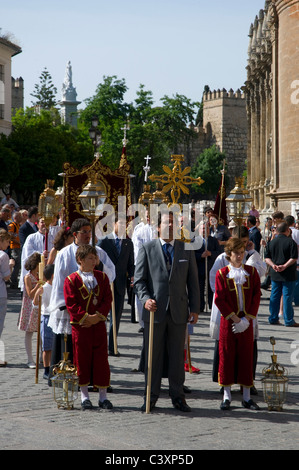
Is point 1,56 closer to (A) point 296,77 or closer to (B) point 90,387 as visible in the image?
(A) point 296,77

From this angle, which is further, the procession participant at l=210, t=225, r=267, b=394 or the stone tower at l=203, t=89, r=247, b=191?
the stone tower at l=203, t=89, r=247, b=191

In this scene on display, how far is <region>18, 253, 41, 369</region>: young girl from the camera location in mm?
10789

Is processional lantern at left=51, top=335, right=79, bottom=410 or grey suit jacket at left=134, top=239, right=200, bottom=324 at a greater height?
grey suit jacket at left=134, top=239, right=200, bottom=324

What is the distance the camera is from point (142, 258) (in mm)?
8641

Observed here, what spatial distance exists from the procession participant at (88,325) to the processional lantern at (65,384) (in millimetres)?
73

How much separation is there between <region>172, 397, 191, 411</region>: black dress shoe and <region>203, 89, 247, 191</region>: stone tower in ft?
301

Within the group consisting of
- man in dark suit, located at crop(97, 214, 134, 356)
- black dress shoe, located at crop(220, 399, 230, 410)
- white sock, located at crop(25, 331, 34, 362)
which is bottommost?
black dress shoe, located at crop(220, 399, 230, 410)

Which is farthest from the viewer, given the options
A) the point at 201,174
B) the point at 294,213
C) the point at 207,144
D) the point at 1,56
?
the point at 207,144

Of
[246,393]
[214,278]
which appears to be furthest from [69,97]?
[246,393]

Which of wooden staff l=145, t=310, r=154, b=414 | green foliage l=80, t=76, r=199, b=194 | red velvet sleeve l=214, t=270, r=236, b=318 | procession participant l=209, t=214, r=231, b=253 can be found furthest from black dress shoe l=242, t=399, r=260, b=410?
green foliage l=80, t=76, r=199, b=194

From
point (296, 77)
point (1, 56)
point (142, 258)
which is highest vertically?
point (1, 56)

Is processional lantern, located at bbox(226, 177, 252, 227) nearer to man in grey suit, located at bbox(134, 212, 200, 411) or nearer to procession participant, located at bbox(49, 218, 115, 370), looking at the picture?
man in grey suit, located at bbox(134, 212, 200, 411)

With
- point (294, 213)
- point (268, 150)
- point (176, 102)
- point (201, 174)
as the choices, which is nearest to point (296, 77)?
point (294, 213)
